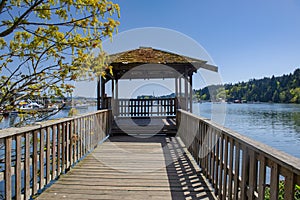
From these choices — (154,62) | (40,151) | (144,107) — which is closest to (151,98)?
(144,107)

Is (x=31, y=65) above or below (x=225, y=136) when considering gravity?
above

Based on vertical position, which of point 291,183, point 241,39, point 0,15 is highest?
point 241,39

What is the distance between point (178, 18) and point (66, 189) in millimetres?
7856

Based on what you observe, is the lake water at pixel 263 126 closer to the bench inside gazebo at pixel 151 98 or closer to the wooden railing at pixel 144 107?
the bench inside gazebo at pixel 151 98

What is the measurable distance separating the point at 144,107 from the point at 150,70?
222 cm

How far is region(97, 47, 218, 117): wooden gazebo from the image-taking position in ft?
23.9

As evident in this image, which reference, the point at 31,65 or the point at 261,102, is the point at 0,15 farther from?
the point at 261,102

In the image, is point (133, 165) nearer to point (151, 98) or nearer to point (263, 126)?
point (151, 98)

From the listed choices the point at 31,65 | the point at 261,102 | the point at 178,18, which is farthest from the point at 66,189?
the point at 261,102

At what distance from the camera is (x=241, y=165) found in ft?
7.04

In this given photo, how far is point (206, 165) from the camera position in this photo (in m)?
3.28

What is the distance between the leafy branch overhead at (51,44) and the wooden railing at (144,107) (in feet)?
21.6

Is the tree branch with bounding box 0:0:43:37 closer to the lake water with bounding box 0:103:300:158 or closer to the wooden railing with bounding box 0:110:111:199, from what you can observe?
the wooden railing with bounding box 0:110:111:199

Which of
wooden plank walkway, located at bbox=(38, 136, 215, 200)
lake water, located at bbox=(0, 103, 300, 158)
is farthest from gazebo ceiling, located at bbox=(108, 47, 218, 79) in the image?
wooden plank walkway, located at bbox=(38, 136, 215, 200)
